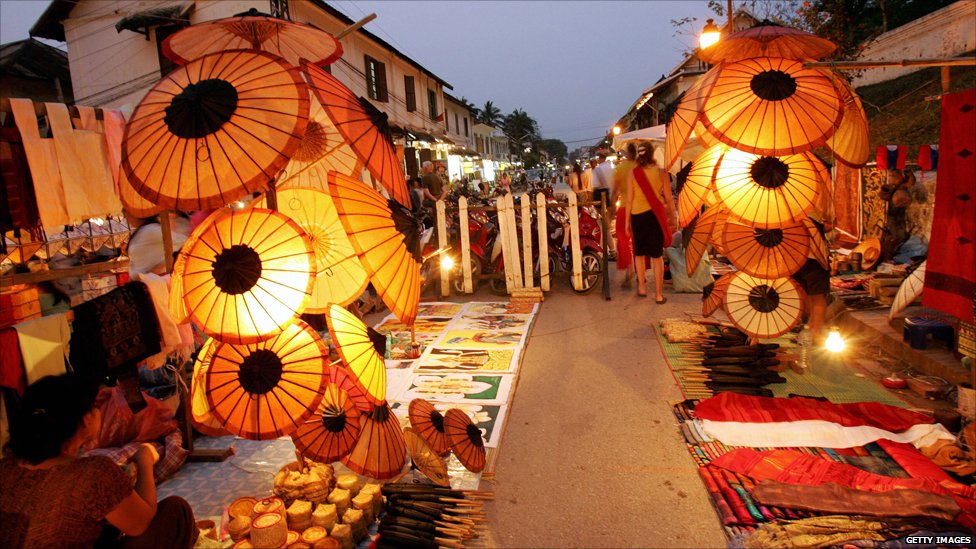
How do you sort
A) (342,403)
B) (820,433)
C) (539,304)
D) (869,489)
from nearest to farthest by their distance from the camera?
(869,489), (342,403), (820,433), (539,304)

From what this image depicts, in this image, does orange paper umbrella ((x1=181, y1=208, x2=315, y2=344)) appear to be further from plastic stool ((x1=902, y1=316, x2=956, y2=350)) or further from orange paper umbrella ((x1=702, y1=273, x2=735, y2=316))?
plastic stool ((x1=902, y1=316, x2=956, y2=350))

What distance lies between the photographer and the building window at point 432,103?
87.9ft

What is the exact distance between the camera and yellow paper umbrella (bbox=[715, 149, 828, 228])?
4.07 meters

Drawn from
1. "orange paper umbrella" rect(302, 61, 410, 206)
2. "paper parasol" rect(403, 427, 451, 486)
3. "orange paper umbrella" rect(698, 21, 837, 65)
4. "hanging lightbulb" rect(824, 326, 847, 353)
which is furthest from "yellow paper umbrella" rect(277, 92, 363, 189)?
"hanging lightbulb" rect(824, 326, 847, 353)

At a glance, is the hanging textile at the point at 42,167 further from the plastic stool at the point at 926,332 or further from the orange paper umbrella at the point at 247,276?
the plastic stool at the point at 926,332

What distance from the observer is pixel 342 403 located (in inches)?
128

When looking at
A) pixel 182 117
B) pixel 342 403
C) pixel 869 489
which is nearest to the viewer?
pixel 182 117

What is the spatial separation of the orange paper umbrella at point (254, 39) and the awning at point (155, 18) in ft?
44.4

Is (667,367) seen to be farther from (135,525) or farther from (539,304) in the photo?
(135,525)

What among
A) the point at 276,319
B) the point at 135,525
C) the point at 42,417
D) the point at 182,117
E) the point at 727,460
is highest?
the point at 182,117

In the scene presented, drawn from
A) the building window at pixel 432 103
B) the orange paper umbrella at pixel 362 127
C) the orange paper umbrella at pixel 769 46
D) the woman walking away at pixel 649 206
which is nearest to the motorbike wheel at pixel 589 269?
the woman walking away at pixel 649 206

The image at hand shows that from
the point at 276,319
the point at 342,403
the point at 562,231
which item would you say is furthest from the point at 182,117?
the point at 562,231

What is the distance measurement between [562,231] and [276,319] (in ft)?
21.1

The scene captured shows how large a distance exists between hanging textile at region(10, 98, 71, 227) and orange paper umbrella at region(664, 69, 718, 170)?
3.99 m
